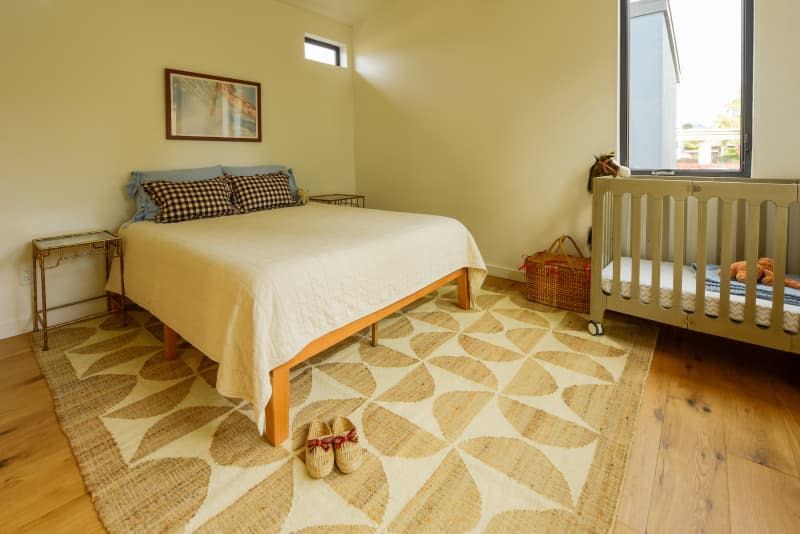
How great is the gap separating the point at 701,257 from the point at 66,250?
3827 millimetres

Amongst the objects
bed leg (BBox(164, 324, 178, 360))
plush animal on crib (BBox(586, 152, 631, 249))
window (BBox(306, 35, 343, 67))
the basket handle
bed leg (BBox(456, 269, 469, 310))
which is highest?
window (BBox(306, 35, 343, 67))

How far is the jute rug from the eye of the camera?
1345mm

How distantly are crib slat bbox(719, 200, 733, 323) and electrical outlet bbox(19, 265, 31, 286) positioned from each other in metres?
4.12

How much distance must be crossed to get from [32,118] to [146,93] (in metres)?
0.75

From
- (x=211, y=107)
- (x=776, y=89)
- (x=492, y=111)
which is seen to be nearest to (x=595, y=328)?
(x=776, y=89)

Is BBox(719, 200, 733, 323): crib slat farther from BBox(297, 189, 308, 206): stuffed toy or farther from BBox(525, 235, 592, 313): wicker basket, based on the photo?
BBox(297, 189, 308, 206): stuffed toy

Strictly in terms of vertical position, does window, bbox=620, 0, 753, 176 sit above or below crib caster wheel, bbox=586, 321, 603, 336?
above

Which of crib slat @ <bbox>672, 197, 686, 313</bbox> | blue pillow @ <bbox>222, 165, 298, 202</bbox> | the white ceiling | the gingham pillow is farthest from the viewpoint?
the white ceiling

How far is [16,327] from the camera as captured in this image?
277cm

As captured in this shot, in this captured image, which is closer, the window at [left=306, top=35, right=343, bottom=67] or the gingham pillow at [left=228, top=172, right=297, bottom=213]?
the gingham pillow at [left=228, top=172, right=297, bottom=213]

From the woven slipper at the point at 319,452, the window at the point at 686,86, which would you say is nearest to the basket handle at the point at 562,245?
the window at the point at 686,86

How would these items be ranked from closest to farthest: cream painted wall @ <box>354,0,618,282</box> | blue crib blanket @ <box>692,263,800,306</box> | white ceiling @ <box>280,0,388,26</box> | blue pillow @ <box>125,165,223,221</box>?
blue crib blanket @ <box>692,263,800,306</box> → blue pillow @ <box>125,165,223,221</box> → cream painted wall @ <box>354,0,618,282</box> → white ceiling @ <box>280,0,388,26</box>

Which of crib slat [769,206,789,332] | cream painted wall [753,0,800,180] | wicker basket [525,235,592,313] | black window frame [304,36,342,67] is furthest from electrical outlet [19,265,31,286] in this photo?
cream painted wall [753,0,800,180]

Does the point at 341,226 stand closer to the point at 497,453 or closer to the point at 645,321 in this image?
the point at 497,453
